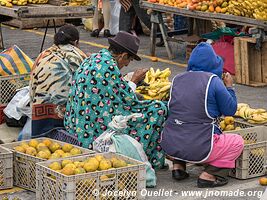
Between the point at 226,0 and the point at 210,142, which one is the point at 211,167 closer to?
the point at 210,142

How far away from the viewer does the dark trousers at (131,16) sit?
53.2 feet

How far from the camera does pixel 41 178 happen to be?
24.7 ft

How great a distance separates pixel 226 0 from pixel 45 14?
2660mm

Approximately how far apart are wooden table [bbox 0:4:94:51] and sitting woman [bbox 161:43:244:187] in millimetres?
5921

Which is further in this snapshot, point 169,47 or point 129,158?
point 169,47

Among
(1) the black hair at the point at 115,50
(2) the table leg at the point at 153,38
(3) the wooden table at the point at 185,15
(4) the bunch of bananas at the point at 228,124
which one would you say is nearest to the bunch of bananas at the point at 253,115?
(4) the bunch of bananas at the point at 228,124

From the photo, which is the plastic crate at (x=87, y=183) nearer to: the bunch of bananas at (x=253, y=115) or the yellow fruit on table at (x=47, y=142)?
the yellow fruit on table at (x=47, y=142)

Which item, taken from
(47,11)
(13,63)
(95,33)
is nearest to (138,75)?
(13,63)

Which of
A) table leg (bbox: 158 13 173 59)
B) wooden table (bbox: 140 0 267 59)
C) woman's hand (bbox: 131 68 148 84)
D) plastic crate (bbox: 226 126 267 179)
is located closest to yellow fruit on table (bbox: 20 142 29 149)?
woman's hand (bbox: 131 68 148 84)

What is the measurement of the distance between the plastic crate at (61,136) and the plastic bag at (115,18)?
8.74m

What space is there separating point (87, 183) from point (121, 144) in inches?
35.4

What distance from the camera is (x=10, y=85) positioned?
1004 centimetres

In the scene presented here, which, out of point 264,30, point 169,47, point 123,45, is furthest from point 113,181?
point 169,47

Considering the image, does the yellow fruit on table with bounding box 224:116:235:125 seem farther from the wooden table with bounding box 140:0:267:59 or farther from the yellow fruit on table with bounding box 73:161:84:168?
the wooden table with bounding box 140:0:267:59
